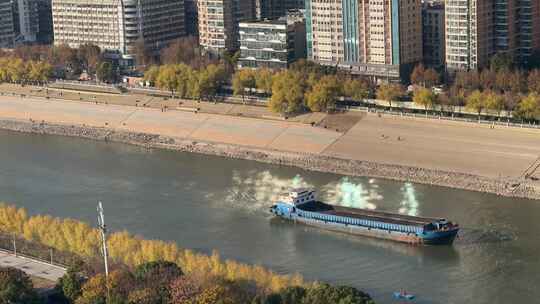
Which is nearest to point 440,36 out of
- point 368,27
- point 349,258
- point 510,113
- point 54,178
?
point 368,27

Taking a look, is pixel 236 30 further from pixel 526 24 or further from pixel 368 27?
pixel 526 24

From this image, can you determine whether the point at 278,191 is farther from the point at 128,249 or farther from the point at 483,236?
the point at 128,249

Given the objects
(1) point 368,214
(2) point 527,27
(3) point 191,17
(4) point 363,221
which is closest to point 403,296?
(4) point 363,221

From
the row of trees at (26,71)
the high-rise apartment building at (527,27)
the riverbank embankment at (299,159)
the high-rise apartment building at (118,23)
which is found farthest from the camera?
the high-rise apartment building at (118,23)

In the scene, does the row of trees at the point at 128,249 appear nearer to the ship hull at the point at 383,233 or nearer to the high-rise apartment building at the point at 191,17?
the ship hull at the point at 383,233

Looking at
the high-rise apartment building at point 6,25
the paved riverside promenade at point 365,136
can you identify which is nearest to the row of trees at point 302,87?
the paved riverside promenade at point 365,136
